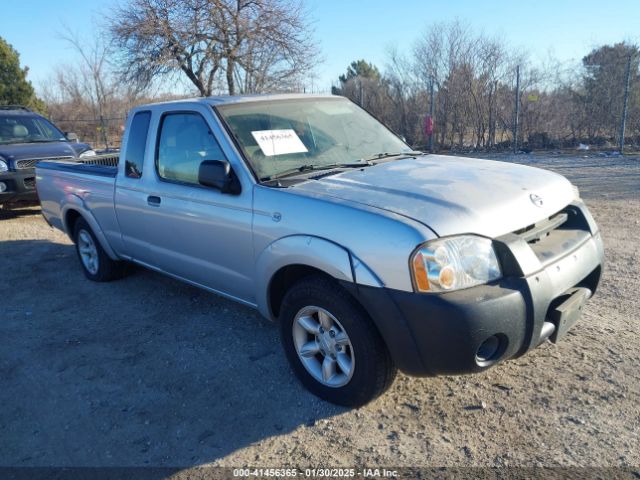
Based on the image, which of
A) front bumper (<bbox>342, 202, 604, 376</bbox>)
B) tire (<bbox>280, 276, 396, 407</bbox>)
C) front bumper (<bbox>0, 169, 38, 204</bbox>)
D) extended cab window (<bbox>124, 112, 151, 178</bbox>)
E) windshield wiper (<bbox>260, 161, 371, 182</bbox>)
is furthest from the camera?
front bumper (<bbox>0, 169, 38, 204</bbox>)

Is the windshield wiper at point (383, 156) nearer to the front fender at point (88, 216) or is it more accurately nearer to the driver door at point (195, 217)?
the driver door at point (195, 217)

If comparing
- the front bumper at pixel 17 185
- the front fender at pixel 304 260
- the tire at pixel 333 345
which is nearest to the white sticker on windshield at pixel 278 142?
the front fender at pixel 304 260

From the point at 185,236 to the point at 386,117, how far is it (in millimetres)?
16873

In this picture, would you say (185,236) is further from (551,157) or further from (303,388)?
(551,157)

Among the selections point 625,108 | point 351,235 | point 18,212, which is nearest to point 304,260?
point 351,235

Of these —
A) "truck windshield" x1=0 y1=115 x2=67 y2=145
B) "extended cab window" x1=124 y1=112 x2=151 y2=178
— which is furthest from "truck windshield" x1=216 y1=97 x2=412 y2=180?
"truck windshield" x1=0 y1=115 x2=67 y2=145

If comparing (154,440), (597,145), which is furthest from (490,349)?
(597,145)

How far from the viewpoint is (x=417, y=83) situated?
18938 mm

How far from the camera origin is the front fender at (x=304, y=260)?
2802mm

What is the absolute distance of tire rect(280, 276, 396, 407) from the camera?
2.88 meters

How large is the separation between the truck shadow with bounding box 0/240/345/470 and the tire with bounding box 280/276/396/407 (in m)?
0.18

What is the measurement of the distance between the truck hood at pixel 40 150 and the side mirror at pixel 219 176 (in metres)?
7.31

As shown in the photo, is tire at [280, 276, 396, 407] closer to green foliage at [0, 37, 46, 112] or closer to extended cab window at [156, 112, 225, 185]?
extended cab window at [156, 112, 225, 185]

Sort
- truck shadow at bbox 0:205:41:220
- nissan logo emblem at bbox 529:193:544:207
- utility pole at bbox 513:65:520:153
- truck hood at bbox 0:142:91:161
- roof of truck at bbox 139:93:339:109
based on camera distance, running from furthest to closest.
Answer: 1. utility pole at bbox 513:65:520:153
2. truck shadow at bbox 0:205:41:220
3. truck hood at bbox 0:142:91:161
4. roof of truck at bbox 139:93:339:109
5. nissan logo emblem at bbox 529:193:544:207
